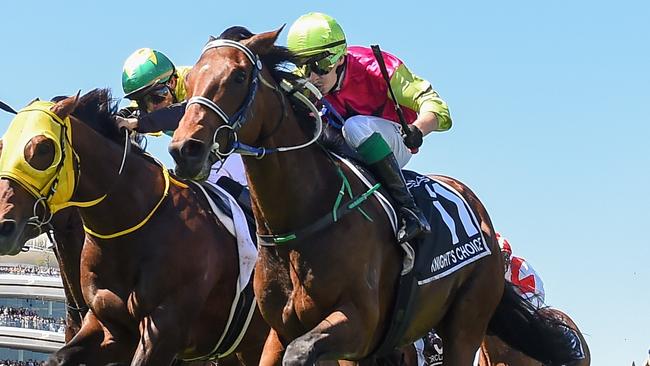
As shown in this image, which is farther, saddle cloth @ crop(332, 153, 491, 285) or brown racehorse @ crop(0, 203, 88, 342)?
brown racehorse @ crop(0, 203, 88, 342)

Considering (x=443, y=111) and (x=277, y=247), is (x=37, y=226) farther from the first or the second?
(x=443, y=111)

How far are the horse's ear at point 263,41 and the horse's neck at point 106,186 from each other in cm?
201

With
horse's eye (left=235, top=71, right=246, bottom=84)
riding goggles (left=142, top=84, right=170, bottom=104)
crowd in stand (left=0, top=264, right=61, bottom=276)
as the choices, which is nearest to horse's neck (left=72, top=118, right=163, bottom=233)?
riding goggles (left=142, top=84, right=170, bottom=104)

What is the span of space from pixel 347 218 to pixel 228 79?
119cm

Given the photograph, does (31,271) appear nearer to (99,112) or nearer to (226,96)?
(99,112)

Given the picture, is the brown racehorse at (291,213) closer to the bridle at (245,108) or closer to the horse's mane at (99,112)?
the bridle at (245,108)

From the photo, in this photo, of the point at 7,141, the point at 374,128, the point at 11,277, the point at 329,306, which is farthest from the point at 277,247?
the point at 11,277

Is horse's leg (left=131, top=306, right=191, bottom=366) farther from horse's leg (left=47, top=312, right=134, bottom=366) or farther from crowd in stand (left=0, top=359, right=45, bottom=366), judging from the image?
crowd in stand (left=0, top=359, right=45, bottom=366)

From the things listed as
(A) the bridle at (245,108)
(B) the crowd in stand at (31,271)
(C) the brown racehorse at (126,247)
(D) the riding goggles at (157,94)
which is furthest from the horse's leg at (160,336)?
(B) the crowd in stand at (31,271)

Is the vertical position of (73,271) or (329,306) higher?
(73,271)

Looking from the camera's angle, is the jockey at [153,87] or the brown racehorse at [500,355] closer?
the jockey at [153,87]

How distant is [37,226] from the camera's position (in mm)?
7617

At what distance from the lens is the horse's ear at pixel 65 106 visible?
8.12 m

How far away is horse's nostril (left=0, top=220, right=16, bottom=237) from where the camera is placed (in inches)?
286
